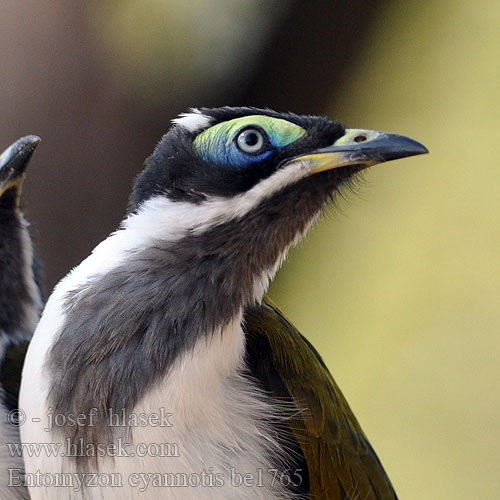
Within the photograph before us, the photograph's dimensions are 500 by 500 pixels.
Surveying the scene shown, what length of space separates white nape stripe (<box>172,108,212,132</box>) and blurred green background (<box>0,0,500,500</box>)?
0.70m

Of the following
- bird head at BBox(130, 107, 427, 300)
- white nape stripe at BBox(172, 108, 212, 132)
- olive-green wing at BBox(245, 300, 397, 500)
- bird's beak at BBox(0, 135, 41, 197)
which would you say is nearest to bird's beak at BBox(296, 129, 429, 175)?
bird head at BBox(130, 107, 427, 300)

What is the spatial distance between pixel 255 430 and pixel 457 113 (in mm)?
2815

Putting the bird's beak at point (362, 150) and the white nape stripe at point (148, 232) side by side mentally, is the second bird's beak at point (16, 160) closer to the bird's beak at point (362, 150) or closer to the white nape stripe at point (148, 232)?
the white nape stripe at point (148, 232)

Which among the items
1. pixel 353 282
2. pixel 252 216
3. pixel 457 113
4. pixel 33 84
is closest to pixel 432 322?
pixel 353 282

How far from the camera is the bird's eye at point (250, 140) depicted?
1.66 metres

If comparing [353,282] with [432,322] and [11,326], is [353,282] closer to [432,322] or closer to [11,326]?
[432,322]

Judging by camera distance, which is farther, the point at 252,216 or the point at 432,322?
the point at 432,322

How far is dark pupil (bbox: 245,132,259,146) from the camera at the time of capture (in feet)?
5.43

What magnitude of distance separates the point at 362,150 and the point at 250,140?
0.71 ft

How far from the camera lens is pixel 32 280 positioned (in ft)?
7.53

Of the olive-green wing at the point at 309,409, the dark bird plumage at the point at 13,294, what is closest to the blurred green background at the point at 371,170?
the dark bird plumage at the point at 13,294

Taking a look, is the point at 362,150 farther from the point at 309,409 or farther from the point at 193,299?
the point at 309,409

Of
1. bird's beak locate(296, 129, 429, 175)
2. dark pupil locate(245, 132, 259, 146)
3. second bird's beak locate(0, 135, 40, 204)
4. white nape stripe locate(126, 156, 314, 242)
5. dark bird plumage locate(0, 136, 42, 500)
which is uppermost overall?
bird's beak locate(296, 129, 429, 175)

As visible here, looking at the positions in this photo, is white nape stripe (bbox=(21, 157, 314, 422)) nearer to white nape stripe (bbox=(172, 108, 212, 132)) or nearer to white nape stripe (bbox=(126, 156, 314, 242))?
white nape stripe (bbox=(126, 156, 314, 242))
